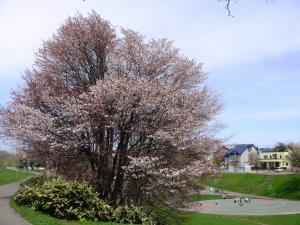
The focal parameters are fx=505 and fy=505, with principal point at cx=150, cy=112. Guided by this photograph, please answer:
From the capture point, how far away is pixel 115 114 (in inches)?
739

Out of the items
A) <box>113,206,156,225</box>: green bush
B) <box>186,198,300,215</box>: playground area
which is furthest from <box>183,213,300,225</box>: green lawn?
<box>113,206,156,225</box>: green bush

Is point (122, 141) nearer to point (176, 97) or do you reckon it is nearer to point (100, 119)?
point (100, 119)

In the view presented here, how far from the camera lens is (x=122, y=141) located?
786 inches

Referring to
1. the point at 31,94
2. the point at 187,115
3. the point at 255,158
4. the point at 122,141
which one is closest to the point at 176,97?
the point at 187,115

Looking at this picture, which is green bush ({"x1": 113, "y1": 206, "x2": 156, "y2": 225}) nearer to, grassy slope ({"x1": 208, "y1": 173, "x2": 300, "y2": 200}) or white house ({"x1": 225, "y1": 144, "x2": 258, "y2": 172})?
grassy slope ({"x1": 208, "y1": 173, "x2": 300, "y2": 200})

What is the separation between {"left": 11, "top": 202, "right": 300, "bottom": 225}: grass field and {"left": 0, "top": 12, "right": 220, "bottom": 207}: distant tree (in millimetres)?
3078

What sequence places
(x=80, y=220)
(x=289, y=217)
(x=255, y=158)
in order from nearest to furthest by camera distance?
1. (x=80, y=220)
2. (x=289, y=217)
3. (x=255, y=158)

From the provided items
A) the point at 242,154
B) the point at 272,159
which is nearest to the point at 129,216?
the point at 242,154

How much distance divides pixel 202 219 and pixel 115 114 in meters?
22.9

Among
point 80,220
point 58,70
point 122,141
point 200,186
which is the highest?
point 58,70

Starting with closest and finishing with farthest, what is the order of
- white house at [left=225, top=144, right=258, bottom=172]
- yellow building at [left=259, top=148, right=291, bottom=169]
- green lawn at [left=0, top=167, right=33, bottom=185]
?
green lawn at [left=0, top=167, right=33, bottom=185] → white house at [left=225, top=144, right=258, bottom=172] → yellow building at [left=259, top=148, right=291, bottom=169]

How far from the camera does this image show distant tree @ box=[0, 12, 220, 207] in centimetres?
1897

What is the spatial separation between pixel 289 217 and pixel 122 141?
29.4m

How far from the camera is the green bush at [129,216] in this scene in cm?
1636
